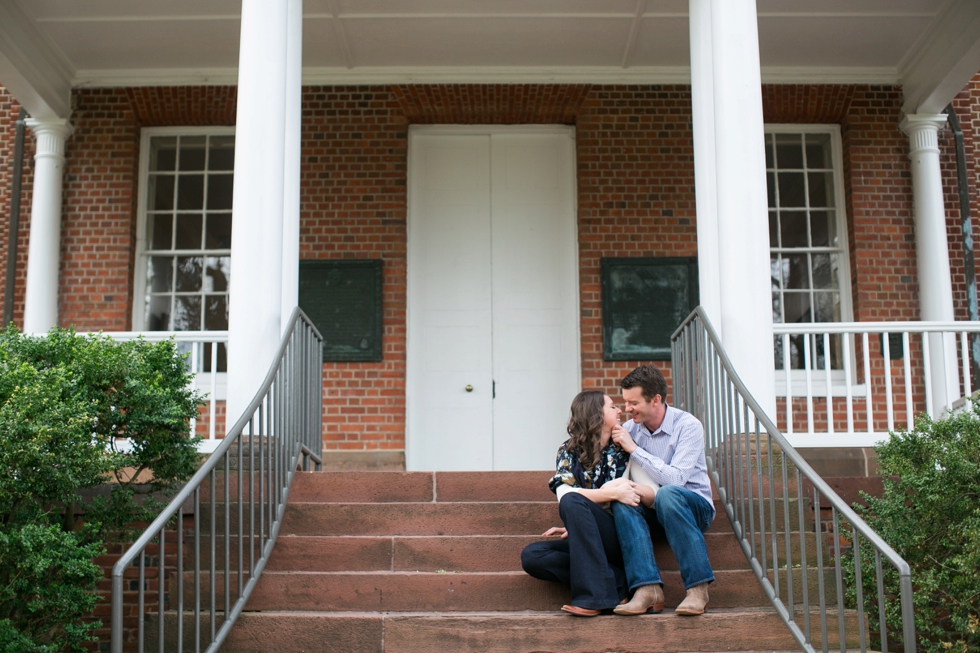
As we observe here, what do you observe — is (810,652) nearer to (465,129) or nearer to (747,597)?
(747,597)

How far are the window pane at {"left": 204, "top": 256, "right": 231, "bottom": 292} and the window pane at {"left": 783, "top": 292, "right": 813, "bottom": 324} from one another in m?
5.11

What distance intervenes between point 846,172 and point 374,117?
4332 millimetres

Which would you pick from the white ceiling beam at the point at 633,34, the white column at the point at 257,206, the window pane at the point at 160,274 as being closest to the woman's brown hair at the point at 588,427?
the white column at the point at 257,206

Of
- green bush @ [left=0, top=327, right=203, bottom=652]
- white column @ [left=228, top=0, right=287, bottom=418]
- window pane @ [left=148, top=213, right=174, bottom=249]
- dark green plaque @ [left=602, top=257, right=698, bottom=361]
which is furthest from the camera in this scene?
window pane @ [left=148, top=213, right=174, bottom=249]

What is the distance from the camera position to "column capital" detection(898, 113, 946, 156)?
358 inches

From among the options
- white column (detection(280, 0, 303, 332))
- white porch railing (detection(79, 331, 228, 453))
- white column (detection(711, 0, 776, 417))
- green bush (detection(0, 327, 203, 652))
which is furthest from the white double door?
green bush (detection(0, 327, 203, 652))

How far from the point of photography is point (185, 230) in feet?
30.9

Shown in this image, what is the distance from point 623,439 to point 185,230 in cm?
590

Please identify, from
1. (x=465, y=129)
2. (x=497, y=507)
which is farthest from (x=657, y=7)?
(x=497, y=507)

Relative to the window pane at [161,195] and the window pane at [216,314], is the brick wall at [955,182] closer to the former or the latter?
the window pane at [216,314]

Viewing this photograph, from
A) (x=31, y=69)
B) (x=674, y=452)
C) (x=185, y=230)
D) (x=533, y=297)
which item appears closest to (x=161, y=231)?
(x=185, y=230)

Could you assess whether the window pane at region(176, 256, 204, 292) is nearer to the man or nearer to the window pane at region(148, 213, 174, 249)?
the window pane at region(148, 213, 174, 249)

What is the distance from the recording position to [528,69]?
29.8 ft


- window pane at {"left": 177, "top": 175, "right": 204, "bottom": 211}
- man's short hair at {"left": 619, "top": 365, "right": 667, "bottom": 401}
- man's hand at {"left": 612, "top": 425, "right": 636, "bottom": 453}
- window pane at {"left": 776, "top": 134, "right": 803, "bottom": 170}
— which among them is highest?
window pane at {"left": 776, "top": 134, "right": 803, "bottom": 170}
